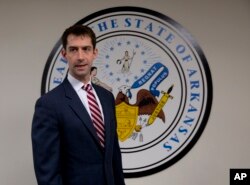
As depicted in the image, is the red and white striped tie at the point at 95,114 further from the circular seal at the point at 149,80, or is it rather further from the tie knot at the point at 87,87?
the circular seal at the point at 149,80

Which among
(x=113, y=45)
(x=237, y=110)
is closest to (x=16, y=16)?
(x=113, y=45)

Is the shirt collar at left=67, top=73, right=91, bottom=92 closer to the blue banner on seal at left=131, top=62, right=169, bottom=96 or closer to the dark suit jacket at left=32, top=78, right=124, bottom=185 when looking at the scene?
the dark suit jacket at left=32, top=78, right=124, bottom=185

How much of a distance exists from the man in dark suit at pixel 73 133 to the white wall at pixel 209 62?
66 cm

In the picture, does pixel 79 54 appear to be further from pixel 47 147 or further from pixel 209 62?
pixel 209 62

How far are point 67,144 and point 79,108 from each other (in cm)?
15

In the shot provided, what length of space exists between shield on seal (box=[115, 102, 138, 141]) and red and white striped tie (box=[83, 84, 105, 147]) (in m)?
0.56

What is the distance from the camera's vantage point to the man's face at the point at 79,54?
1473mm

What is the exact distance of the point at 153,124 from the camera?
2098 mm

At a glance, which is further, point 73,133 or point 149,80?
point 149,80

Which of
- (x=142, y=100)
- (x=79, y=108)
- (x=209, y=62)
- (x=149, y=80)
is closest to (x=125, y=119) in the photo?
(x=142, y=100)

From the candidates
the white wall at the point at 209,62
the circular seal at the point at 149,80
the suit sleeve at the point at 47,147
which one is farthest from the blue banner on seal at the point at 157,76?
the suit sleeve at the point at 47,147

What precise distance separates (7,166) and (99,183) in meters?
0.86

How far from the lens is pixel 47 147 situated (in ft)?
4.54

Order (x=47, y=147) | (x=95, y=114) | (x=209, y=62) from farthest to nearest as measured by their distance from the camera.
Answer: (x=209, y=62), (x=95, y=114), (x=47, y=147)
